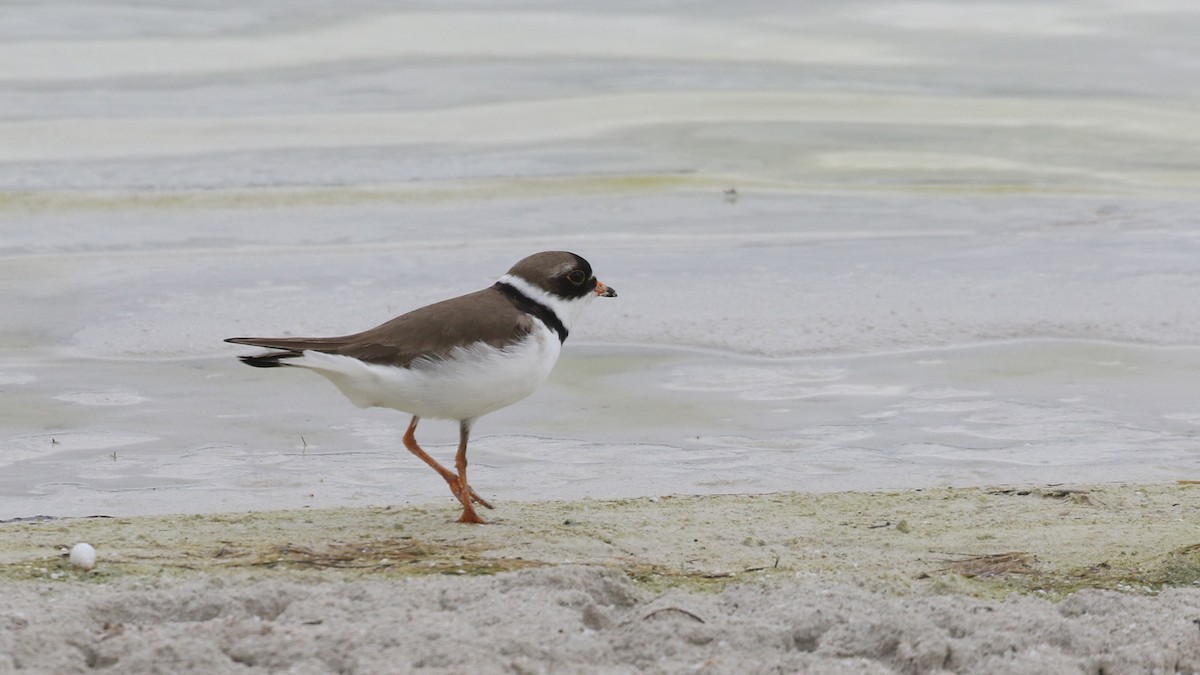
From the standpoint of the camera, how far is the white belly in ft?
16.0

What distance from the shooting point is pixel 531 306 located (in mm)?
5301

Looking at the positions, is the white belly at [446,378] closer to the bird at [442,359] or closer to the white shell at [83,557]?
the bird at [442,359]

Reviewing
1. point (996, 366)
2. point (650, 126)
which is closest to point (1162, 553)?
point (996, 366)

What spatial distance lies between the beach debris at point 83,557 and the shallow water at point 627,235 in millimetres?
1240

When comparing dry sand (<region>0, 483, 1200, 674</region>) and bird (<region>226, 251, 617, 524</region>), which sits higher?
bird (<region>226, 251, 617, 524</region>)

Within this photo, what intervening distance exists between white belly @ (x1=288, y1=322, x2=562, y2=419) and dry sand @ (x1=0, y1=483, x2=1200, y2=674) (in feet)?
1.28

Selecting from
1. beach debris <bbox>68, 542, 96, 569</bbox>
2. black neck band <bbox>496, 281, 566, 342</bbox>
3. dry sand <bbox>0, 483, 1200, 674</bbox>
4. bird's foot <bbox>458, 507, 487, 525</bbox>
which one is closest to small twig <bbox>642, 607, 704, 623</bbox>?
dry sand <bbox>0, 483, 1200, 674</bbox>

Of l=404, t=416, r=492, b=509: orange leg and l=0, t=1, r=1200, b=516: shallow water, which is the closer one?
l=404, t=416, r=492, b=509: orange leg

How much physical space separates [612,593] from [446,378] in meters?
1.22

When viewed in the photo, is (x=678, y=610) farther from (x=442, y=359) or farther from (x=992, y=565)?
(x=442, y=359)

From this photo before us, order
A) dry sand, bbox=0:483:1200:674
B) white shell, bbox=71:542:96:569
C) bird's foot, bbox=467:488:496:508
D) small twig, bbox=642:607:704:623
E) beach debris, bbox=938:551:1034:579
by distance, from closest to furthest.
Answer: dry sand, bbox=0:483:1200:674 < small twig, bbox=642:607:704:623 < white shell, bbox=71:542:96:569 < beach debris, bbox=938:551:1034:579 < bird's foot, bbox=467:488:496:508

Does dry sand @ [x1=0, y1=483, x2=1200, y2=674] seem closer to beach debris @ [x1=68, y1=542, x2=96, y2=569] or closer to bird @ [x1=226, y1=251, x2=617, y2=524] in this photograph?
beach debris @ [x1=68, y1=542, x2=96, y2=569]

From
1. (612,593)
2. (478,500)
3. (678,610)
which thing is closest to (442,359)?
(478,500)

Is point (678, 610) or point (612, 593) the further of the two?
point (612, 593)
